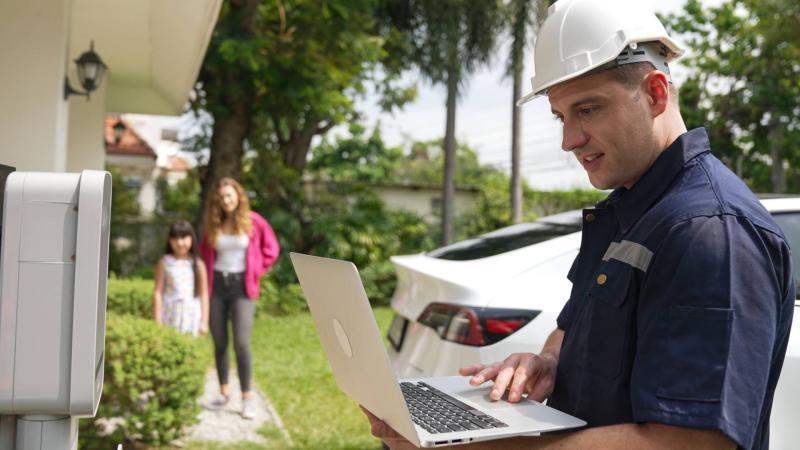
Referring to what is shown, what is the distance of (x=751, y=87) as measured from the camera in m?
21.0

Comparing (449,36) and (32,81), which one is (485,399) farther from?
(449,36)

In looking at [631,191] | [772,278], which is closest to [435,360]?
[631,191]

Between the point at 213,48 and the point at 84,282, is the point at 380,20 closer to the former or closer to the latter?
the point at 213,48

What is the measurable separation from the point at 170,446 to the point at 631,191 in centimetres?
439

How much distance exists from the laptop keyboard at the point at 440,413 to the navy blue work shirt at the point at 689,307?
0.72ft

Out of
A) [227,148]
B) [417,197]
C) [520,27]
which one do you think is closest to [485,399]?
[227,148]

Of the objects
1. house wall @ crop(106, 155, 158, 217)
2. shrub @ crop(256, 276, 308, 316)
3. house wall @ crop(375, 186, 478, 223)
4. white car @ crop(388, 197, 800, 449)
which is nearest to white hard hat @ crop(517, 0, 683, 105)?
white car @ crop(388, 197, 800, 449)

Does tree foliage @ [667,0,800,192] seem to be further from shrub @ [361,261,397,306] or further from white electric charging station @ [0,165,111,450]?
white electric charging station @ [0,165,111,450]

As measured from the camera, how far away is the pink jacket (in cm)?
623

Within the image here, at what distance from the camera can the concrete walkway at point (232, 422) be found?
18.4ft

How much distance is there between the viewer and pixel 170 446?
520 cm

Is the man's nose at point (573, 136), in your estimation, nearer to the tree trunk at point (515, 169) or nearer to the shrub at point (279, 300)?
the shrub at point (279, 300)

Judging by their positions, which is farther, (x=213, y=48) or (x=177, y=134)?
(x=177, y=134)

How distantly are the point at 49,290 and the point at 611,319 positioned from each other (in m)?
1.05
